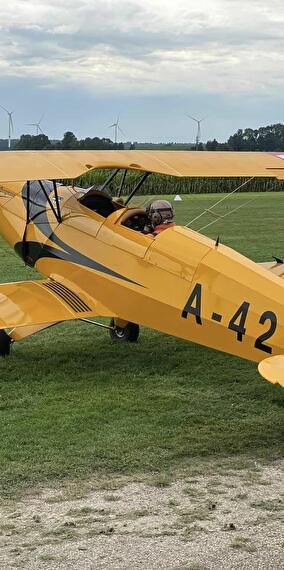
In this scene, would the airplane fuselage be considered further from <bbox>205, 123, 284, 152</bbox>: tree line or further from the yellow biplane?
<bbox>205, 123, 284, 152</bbox>: tree line

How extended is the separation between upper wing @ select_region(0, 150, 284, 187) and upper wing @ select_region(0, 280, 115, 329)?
1456 millimetres

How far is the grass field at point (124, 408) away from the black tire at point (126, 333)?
148 mm

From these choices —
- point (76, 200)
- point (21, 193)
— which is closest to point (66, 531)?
point (76, 200)

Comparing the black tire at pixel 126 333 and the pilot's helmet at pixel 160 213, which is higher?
the pilot's helmet at pixel 160 213

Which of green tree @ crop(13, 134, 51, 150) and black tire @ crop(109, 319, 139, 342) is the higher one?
green tree @ crop(13, 134, 51, 150)

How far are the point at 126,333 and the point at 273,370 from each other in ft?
13.0

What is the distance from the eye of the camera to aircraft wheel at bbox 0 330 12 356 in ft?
25.1

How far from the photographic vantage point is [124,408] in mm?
6117

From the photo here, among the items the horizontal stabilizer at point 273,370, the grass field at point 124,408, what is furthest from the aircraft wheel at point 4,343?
the horizontal stabilizer at point 273,370

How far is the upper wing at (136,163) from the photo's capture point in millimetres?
6578

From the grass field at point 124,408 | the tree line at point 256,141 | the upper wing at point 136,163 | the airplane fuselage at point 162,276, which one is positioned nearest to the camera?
the grass field at point 124,408

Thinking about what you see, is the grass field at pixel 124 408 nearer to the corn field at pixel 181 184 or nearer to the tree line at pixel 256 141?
the corn field at pixel 181 184

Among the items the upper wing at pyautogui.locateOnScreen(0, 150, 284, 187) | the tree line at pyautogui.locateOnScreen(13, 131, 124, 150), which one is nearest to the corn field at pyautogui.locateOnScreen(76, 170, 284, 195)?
the tree line at pyautogui.locateOnScreen(13, 131, 124, 150)

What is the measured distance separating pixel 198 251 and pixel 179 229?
51 cm
